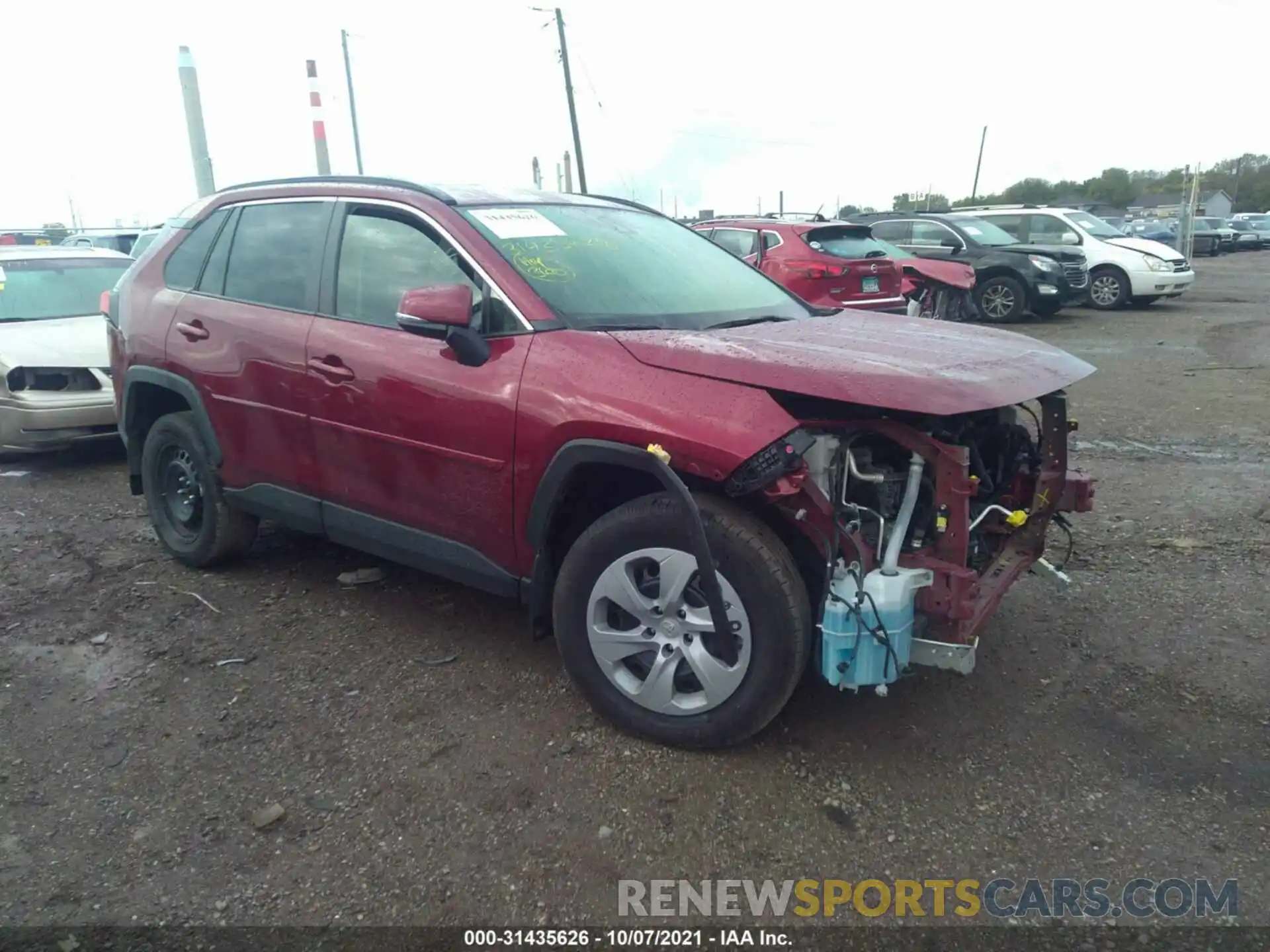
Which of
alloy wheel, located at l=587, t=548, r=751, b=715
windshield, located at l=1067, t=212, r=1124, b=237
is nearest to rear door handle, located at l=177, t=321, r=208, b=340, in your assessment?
alloy wheel, located at l=587, t=548, r=751, b=715

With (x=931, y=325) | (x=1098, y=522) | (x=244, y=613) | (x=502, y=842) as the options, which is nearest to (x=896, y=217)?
(x=1098, y=522)

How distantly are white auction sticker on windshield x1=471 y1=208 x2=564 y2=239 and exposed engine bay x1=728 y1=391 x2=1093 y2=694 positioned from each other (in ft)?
4.56

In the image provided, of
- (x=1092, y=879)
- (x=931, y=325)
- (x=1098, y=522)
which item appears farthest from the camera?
(x=1098, y=522)

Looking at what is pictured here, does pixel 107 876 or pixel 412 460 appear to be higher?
pixel 412 460

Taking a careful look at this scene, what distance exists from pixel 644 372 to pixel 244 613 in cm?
233

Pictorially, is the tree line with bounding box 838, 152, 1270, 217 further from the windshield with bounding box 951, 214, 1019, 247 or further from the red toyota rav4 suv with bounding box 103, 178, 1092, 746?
the red toyota rav4 suv with bounding box 103, 178, 1092, 746

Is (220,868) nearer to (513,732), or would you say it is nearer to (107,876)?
(107,876)

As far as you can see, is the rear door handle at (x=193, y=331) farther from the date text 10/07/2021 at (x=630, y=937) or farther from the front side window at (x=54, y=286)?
the front side window at (x=54, y=286)

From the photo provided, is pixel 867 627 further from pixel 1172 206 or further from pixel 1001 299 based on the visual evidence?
pixel 1172 206

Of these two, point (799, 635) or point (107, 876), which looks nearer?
point (107, 876)

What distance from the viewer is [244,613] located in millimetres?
4094

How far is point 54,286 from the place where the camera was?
758 cm

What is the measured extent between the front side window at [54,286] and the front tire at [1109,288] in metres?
14.4

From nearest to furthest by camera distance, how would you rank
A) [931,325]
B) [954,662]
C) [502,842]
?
[502,842] < [954,662] < [931,325]
